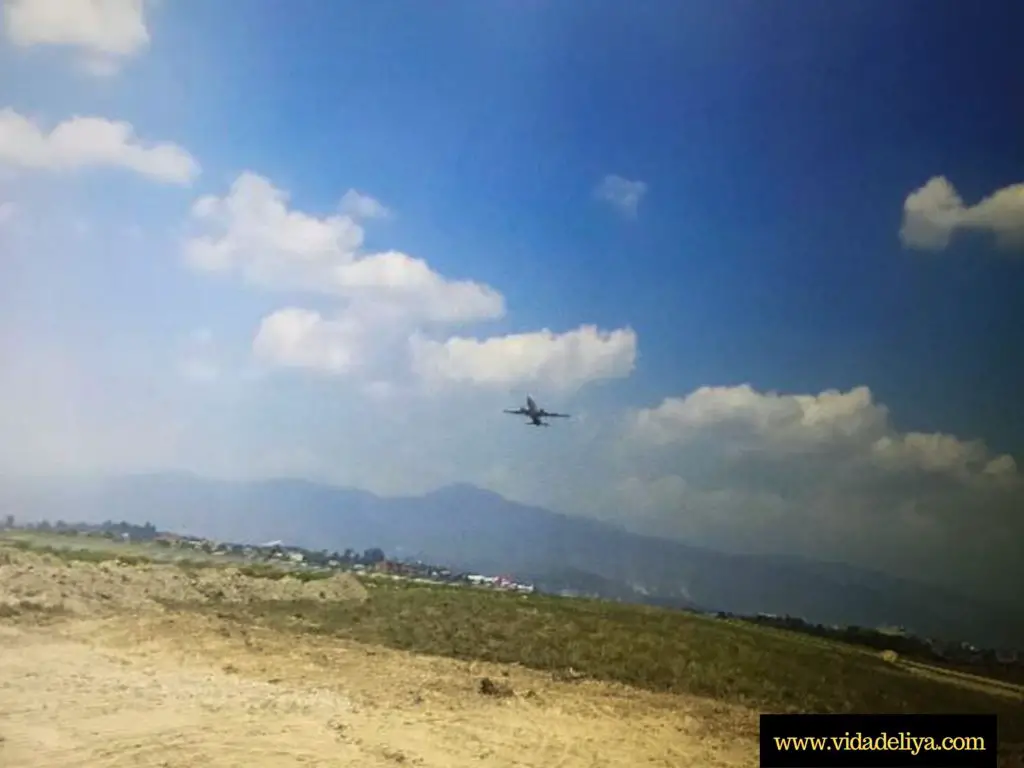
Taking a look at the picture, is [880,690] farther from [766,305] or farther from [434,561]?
[434,561]

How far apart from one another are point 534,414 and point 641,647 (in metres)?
0.90

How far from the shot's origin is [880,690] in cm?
337

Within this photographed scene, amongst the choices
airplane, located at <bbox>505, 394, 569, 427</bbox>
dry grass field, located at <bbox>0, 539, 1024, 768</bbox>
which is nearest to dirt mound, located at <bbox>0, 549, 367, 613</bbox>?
dry grass field, located at <bbox>0, 539, 1024, 768</bbox>

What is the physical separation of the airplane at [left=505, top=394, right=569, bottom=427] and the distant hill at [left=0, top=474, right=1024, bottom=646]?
30cm

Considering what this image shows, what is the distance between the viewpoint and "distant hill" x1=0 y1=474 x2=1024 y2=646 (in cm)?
351

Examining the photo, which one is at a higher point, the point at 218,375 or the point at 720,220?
the point at 720,220

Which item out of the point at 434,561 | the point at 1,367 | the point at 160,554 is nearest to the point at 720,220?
the point at 434,561

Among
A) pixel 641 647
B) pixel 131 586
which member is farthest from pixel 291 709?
pixel 641 647

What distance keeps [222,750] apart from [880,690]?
2.15 meters

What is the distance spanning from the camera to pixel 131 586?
11.4ft

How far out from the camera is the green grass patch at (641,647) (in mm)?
3352

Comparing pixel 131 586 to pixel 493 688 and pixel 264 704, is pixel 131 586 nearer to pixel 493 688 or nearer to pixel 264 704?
pixel 264 704

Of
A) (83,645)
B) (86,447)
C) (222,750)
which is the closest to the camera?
(222,750)

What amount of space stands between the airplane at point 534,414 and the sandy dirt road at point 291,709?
0.86m
